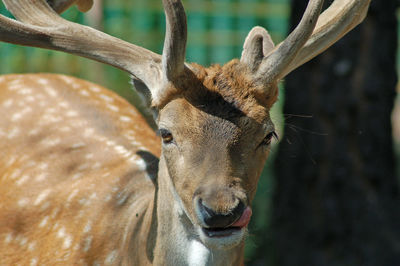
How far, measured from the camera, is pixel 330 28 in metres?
3.99

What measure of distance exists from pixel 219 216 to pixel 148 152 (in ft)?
5.71

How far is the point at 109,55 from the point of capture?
3873 millimetres

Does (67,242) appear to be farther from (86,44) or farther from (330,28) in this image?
(330,28)

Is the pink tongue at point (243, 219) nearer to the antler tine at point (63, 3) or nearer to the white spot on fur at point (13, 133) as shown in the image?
the antler tine at point (63, 3)

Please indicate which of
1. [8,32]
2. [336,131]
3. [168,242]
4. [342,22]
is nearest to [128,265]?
[168,242]

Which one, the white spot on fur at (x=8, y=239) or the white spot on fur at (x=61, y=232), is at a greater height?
the white spot on fur at (x=61, y=232)

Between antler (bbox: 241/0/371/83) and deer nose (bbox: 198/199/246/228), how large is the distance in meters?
0.80

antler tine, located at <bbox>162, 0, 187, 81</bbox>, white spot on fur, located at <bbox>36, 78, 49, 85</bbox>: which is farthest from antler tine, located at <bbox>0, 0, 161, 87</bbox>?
white spot on fur, located at <bbox>36, 78, 49, 85</bbox>

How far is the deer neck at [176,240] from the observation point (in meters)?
3.63

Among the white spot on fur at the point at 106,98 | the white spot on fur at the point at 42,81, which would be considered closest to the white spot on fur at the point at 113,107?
the white spot on fur at the point at 106,98

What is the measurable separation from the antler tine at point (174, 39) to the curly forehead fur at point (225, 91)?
0.07 m

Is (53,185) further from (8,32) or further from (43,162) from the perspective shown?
(8,32)

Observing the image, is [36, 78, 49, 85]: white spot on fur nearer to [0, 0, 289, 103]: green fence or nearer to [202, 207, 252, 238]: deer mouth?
[202, 207, 252, 238]: deer mouth

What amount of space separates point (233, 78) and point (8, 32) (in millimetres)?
1265
